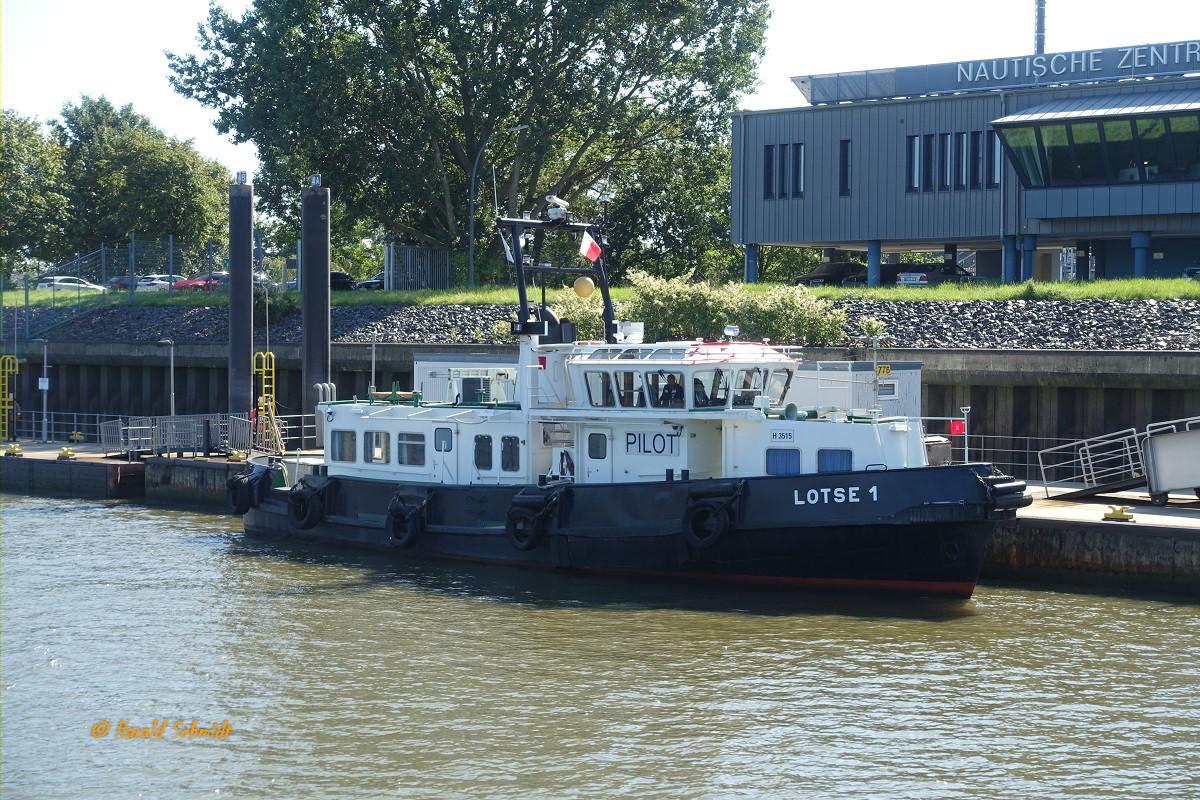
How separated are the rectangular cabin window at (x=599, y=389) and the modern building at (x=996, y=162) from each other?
1996 cm

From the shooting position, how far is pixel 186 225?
6281cm

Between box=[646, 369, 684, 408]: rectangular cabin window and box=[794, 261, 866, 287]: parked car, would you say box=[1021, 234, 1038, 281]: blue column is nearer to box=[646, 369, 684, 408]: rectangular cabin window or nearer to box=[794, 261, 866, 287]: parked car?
box=[794, 261, 866, 287]: parked car

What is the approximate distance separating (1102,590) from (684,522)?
245 inches

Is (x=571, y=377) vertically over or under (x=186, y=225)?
under

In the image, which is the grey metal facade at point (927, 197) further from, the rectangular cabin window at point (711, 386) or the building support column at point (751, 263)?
the rectangular cabin window at point (711, 386)

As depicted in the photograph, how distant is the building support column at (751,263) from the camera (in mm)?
42094

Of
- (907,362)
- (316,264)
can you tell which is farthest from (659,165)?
(907,362)

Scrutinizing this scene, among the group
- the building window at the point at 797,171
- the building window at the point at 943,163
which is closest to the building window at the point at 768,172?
the building window at the point at 797,171

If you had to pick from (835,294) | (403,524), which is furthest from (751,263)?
(403,524)

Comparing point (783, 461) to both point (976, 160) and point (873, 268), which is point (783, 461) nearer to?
point (873, 268)

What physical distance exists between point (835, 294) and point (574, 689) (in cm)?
2281

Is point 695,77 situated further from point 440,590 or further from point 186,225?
point 440,590

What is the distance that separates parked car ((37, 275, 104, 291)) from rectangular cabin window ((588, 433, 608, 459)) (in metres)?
33.1

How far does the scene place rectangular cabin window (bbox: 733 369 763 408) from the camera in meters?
19.0
